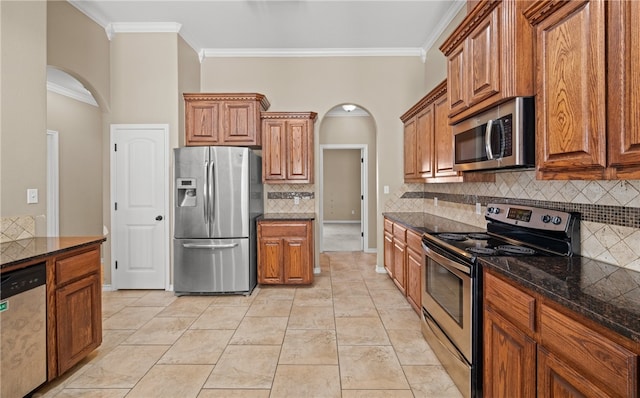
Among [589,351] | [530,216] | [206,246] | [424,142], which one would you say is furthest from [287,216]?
[589,351]

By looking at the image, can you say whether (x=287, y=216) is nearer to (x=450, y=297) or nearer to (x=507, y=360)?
(x=450, y=297)

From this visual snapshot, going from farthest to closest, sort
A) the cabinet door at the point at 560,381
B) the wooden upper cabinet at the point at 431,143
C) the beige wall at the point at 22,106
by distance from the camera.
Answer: the wooden upper cabinet at the point at 431,143, the beige wall at the point at 22,106, the cabinet door at the point at 560,381

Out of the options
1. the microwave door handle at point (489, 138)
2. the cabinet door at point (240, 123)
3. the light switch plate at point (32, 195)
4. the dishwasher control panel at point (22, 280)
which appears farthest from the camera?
the cabinet door at point (240, 123)

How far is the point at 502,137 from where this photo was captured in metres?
1.92

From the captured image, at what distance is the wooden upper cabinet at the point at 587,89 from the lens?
1.18m

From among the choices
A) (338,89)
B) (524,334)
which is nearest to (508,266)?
(524,334)

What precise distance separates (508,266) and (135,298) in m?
3.99

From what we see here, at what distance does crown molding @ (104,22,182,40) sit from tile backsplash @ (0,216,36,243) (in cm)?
277

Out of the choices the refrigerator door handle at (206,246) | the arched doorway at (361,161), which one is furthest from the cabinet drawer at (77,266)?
the arched doorway at (361,161)

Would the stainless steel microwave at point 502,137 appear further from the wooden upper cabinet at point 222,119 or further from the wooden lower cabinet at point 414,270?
the wooden upper cabinet at point 222,119

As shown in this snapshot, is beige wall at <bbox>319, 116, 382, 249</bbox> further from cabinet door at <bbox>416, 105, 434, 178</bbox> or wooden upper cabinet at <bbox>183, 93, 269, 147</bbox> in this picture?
cabinet door at <bbox>416, 105, 434, 178</bbox>

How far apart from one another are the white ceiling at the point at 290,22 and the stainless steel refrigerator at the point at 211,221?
1.60 m

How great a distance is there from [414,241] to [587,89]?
6.69ft

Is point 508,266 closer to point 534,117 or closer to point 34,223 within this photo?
point 534,117
